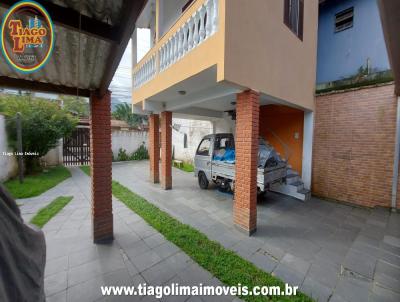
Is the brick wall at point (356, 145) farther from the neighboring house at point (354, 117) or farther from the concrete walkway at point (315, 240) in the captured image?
the concrete walkway at point (315, 240)

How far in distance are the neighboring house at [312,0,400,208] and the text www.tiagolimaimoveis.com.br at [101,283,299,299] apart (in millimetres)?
4608

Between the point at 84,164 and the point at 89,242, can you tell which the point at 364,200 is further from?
the point at 84,164

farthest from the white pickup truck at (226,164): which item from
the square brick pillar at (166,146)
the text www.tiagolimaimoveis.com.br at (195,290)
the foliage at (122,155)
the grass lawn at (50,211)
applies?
the foliage at (122,155)

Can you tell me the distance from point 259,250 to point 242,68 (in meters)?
3.29

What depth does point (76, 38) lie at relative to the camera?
1.91 metres

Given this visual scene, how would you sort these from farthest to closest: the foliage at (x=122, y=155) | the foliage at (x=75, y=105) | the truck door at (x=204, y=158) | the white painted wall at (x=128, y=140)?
the foliage at (x=122, y=155)
the white painted wall at (x=128, y=140)
the foliage at (x=75, y=105)
the truck door at (x=204, y=158)

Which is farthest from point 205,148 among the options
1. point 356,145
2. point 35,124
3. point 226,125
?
point 35,124

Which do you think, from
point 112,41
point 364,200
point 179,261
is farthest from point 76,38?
point 364,200

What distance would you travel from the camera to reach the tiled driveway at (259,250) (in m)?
2.47

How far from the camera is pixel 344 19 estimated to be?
6.67m

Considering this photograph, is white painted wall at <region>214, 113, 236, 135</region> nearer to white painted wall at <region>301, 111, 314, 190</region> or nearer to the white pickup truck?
the white pickup truck

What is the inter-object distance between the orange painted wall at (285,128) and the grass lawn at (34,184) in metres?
8.64

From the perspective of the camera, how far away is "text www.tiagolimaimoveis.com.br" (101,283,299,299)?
230 cm

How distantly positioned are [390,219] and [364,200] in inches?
37.6
